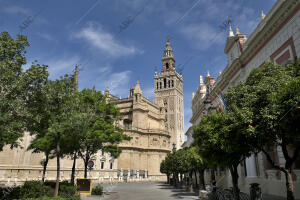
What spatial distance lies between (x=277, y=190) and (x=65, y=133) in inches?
594

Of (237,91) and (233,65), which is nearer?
(237,91)

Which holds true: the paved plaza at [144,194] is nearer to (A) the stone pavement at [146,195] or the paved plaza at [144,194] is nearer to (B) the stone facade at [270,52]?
(A) the stone pavement at [146,195]

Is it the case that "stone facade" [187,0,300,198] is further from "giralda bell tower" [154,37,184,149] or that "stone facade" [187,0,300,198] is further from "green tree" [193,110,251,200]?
"giralda bell tower" [154,37,184,149]

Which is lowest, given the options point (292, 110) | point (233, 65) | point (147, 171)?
point (147, 171)

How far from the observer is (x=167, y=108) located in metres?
98.1

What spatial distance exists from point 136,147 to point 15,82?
56.3m

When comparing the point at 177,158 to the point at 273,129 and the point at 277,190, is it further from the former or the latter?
the point at 273,129

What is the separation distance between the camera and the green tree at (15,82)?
9.90 metres

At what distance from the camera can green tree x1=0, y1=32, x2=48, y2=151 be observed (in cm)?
990

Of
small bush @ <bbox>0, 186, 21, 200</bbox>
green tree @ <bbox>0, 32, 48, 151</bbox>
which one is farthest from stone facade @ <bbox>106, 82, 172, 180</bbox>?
green tree @ <bbox>0, 32, 48, 151</bbox>

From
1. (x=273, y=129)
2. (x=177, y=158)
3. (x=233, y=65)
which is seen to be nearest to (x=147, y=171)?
(x=177, y=158)

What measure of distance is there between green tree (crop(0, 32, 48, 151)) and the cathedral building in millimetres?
14914

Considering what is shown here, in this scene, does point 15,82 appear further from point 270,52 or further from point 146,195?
point 270,52

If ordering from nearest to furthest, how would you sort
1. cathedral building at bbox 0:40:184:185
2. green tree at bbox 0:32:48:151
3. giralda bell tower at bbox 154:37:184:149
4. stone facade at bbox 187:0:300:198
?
green tree at bbox 0:32:48:151 < stone facade at bbox 187:0:300:198 < cathedral building at bbox 0:40:184:185 < giralda bell tower at bbox 154:37:184:149
